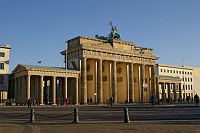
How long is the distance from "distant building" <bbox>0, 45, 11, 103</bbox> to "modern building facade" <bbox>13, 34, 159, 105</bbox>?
3.24 metres

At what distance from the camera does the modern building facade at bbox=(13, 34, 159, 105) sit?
67.3 m

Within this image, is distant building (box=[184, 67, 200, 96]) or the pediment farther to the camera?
distant building (box=[184, 67, 200, 96])

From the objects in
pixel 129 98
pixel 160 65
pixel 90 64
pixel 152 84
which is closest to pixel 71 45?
pixel 90 64

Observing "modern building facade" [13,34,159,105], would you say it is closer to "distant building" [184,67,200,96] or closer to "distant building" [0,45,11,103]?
"distant building" [0,45,11,103]

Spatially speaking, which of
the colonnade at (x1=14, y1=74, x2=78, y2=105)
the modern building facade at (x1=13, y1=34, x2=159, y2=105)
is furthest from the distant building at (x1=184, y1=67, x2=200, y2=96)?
the colonnade at (x1=14, y1=74, x2=78, y2=105)

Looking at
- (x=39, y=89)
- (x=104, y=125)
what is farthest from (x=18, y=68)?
(x=104, y=125)

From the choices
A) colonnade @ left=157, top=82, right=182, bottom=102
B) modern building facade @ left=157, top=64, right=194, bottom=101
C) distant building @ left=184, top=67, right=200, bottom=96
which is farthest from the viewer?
distant building @ left=184, top=67, right=200, bottom=96

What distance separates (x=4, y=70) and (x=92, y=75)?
23.9 meters

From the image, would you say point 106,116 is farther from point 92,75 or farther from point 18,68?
point 92,75

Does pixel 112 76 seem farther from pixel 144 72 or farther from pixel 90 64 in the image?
pixel 144 72

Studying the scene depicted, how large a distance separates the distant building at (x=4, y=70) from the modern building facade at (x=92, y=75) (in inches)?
128

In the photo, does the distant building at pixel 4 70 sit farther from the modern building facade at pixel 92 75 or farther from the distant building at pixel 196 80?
the distant building at pixel 196 80

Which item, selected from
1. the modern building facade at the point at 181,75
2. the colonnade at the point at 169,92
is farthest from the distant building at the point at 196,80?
the colonnade at the point at 169,92

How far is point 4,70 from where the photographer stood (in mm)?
72562
